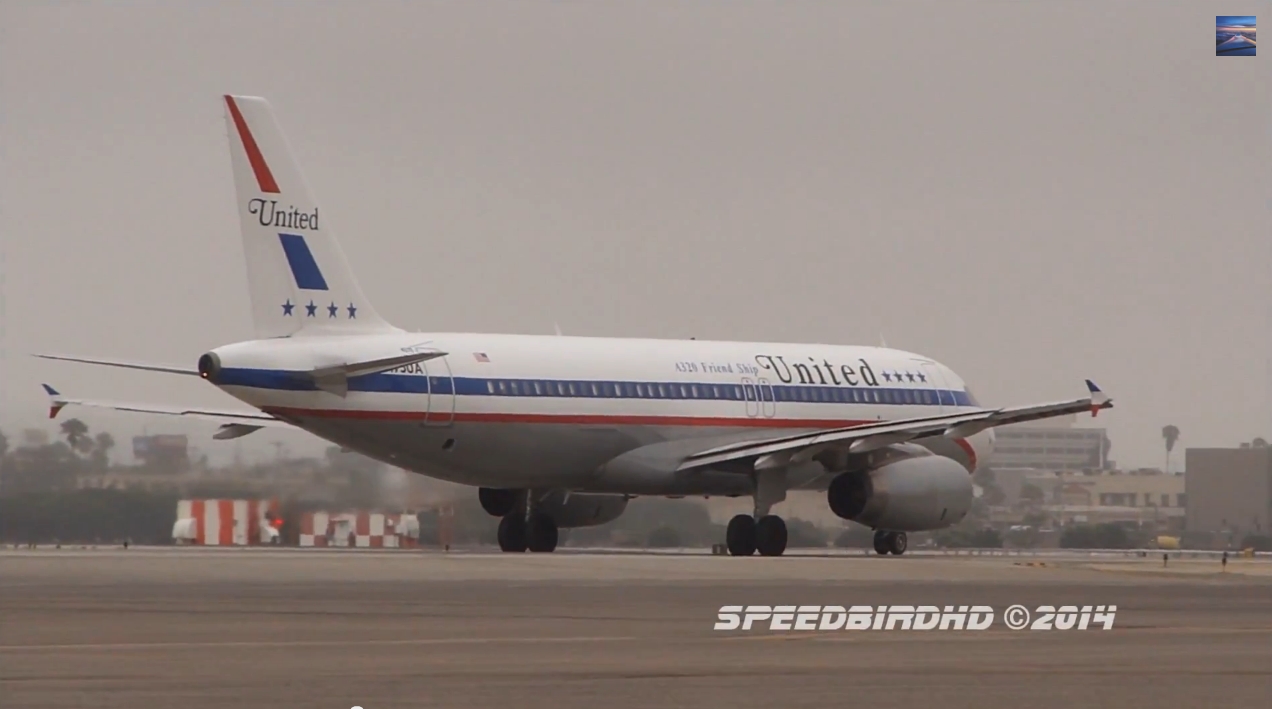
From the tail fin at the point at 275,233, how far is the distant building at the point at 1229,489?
2092 cm

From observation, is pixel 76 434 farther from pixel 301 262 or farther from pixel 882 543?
pixel 882 543

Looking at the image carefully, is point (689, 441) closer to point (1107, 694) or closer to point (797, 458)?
point (797, 458)

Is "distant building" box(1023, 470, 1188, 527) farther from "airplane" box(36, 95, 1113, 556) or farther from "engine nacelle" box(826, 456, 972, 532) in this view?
"engine nacelle" box(826, 456, 972, 532)

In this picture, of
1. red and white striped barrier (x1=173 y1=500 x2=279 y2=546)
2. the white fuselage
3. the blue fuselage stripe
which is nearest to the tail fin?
the white fuselage

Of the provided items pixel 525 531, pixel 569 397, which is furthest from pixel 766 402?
pixel 525 531

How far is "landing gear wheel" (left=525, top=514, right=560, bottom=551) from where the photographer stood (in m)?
48.3

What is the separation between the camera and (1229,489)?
5059cm

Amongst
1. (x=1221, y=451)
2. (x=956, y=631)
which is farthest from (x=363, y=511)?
(x=956, y=631)

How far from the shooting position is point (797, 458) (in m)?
46.2

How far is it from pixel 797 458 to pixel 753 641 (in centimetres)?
2651

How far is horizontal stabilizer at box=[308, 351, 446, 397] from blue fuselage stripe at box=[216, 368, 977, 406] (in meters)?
0.17

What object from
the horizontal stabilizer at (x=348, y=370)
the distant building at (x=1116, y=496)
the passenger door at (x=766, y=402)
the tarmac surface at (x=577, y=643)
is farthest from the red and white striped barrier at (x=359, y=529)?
the distant building at (x=1116, y=496)

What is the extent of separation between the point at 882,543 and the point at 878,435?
17.4ft

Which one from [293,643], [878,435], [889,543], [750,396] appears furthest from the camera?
[889,543]
